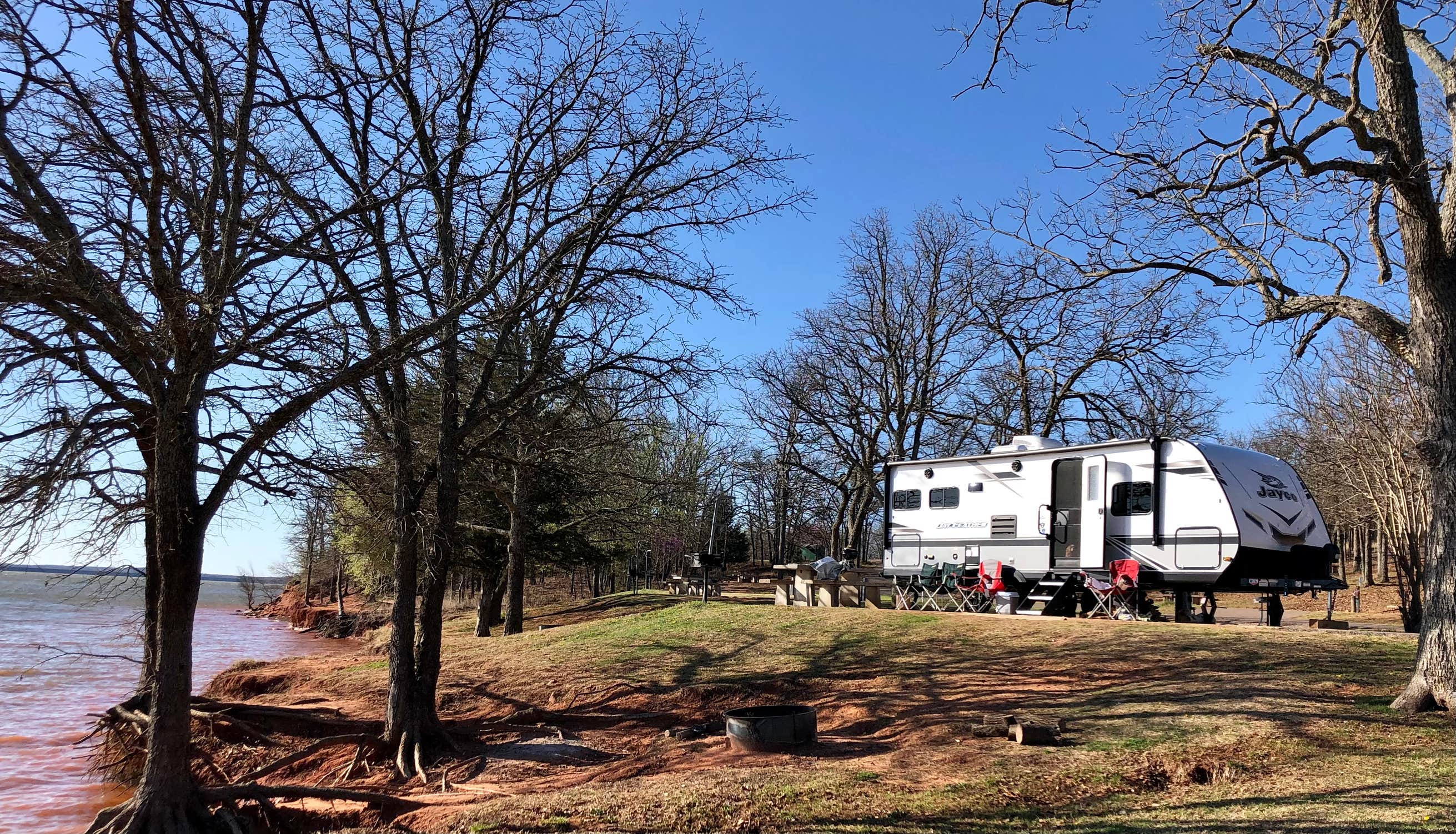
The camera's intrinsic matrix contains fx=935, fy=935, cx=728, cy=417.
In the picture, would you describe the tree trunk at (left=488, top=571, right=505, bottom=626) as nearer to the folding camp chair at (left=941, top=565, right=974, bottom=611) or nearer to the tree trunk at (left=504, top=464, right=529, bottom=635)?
the tree trunk at (left=504, top=464, right=529, bottom=635)

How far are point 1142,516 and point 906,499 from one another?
18.2 ft

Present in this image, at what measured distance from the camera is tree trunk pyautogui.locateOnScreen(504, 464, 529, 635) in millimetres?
17516

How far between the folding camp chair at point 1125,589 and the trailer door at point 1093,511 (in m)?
0.63

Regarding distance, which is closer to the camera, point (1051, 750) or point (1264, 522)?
point (1051, 750)

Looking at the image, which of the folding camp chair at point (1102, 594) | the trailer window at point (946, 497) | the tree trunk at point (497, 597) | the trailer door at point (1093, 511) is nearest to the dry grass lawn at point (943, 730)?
the folding camp chair at point (1102, 594)

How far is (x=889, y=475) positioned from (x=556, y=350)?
10.8m

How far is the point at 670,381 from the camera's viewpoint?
11.5 metres

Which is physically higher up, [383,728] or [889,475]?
[889,475]

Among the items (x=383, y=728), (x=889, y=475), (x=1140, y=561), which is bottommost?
(x=383, y=728)

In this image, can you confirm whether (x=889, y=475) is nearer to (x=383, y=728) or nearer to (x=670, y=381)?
(x=670, y=381)

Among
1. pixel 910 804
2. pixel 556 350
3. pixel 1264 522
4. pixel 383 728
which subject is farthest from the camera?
pixel 1264 522

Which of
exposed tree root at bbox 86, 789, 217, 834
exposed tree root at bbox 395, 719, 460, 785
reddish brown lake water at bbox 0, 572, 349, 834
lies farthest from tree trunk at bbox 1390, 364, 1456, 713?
reddish brown lake water at bbox 0, 572, 349, 834

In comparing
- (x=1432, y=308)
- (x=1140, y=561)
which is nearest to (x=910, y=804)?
(x=1432, y=308)

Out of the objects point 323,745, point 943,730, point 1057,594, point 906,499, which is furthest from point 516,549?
point 943,730
